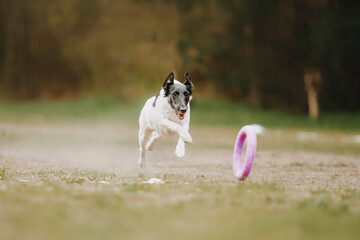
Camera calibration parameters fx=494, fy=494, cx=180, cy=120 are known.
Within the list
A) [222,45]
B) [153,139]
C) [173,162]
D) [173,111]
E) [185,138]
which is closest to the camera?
[185,138]

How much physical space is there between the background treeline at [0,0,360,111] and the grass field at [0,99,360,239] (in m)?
12.0

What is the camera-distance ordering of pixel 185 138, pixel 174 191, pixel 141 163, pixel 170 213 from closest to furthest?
1. pixel 170 213
2. pixel 174 191
3. pixel 185 138
4. pixel 141 163

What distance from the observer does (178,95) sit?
8297 mm

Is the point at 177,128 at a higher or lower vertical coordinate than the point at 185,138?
higher

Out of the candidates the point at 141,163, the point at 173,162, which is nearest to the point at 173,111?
the point at 141,163

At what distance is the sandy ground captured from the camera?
8.70 m

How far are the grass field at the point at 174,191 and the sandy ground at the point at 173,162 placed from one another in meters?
0.02

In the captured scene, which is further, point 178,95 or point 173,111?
point 173,111

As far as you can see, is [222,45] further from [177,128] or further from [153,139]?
[177,128]

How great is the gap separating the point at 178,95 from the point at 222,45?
23.5 m

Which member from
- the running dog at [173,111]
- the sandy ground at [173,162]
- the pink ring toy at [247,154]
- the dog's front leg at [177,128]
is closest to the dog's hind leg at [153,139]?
the running dog at [173,111]

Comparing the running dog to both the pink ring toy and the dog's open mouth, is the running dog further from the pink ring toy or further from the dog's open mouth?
the pink ring toy

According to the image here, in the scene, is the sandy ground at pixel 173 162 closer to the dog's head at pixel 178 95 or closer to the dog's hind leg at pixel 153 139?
the dog's hind leg at pixel 153 139

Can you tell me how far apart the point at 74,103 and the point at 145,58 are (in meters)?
6.18
